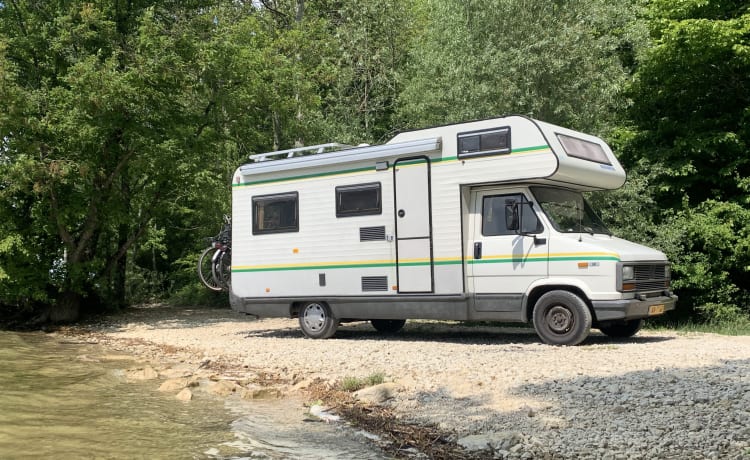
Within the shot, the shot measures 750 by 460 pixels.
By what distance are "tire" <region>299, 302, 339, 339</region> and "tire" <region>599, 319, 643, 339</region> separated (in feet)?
15.3

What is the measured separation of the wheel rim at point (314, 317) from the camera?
13.1 metres

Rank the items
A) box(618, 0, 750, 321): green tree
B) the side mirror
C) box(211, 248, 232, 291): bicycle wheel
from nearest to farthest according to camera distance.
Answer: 1. the side mirror
2. box(211, 248, 232, 291): bicycle wheel
3. box(618, 0, 750, 321): green tree

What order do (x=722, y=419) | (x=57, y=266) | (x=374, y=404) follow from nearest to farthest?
(x=722, y=419) < (x=374, y=404) < (x=57, y=266)

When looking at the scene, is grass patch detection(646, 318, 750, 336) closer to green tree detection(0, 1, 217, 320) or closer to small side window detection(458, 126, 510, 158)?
small side window detection(458, 126, 510, 158)

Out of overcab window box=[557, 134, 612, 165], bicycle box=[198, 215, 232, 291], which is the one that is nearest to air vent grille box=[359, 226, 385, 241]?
overcab window box=[557, 134, 612, 165]

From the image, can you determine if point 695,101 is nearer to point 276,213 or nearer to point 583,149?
point 583,149

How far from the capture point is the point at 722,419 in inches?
242

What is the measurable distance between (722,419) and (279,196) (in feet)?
29.7

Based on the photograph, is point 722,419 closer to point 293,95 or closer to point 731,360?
point 731,360

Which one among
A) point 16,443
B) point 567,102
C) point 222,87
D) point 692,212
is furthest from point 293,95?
point 16,443

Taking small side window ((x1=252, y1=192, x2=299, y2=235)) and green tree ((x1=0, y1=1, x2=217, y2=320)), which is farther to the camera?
green tree ((x1=0, y1=1, x2=217, y2=320))

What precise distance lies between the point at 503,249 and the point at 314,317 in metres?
3.98

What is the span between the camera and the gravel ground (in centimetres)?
585

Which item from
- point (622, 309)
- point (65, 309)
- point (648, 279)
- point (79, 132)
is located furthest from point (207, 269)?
point (648, 279)
